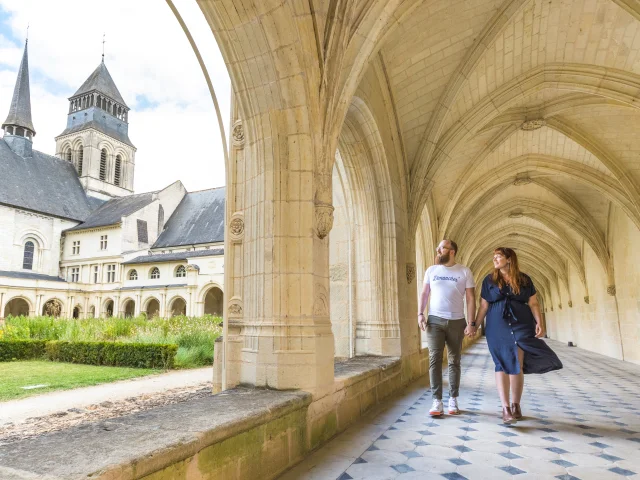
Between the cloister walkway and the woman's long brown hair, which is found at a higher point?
the woman's long brown hair

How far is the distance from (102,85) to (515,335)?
45.5m

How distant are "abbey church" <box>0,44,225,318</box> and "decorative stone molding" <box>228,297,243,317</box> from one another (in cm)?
2204

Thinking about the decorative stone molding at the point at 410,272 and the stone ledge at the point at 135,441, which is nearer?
the stone ledge at the point at 135,441

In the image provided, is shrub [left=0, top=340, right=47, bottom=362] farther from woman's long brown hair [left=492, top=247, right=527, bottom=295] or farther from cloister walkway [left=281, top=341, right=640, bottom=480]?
woman's long brown hair [left=492, top=247, right=527, bottom=295]

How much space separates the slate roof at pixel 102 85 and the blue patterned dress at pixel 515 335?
44.2 m

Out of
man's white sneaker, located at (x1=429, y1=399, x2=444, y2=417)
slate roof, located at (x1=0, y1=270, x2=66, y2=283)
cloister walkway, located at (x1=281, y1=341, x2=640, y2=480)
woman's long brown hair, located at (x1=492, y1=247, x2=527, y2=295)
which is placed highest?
slate roof, located at (x1=0, y1=270, x2=66, y2=283)

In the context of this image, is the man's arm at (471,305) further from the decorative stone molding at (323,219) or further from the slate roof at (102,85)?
the slate roof at (102,85)

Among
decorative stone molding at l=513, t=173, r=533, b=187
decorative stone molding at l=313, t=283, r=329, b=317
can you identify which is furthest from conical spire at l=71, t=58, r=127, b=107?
decorative stone molding at l=313, t=283, r=329, b=317

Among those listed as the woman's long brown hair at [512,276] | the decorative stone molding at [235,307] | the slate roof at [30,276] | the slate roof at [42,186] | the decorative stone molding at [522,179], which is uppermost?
the slate roof at [42,186]

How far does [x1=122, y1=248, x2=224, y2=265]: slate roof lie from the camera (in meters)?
25.9

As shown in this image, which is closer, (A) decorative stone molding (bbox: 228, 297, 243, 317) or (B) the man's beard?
(A) decorative stone molding (bbox: 228, 297, 243, 317)

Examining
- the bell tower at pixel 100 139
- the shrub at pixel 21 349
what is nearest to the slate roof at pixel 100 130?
the bell tower at pixel 100 139

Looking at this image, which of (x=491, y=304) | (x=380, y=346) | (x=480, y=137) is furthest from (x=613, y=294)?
(x=491, y=304)

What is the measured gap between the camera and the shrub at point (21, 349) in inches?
426
